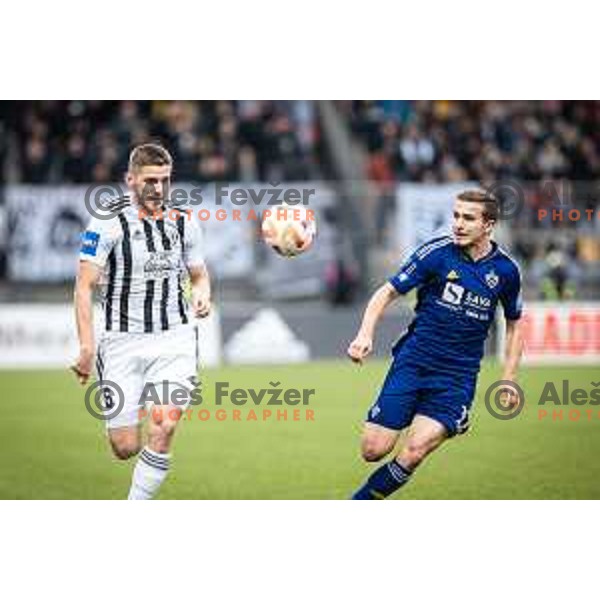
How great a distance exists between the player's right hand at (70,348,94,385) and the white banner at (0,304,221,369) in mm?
6766

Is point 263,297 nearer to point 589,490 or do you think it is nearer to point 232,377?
point 232,377

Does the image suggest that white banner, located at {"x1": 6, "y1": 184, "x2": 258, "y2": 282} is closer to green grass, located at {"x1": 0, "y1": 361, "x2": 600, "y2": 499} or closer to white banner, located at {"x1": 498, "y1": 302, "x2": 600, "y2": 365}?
green grass, located at {"x1": 0, "y1": 361, "x2": 600, "y2": 499}

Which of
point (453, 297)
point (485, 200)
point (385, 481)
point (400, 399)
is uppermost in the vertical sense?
point (485, 200)

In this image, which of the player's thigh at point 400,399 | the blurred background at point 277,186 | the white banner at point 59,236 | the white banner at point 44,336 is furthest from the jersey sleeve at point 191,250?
the white banner at point 44,336

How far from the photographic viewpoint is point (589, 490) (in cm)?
732

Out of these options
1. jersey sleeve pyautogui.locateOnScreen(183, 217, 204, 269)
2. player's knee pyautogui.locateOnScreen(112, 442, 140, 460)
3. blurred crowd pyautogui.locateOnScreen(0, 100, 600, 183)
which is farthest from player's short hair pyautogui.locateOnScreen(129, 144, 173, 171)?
blurred crowd pyautogui.locateOnScreen(0, 100, 600, 183)

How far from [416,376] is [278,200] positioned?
2.21 m

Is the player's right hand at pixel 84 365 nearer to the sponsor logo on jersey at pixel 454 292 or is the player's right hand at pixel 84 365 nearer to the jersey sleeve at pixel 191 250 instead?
the jersey sleeve at pixel 191 250

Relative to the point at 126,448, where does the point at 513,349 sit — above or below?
A: above

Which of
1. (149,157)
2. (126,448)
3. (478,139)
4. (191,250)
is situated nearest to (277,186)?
(478,139)

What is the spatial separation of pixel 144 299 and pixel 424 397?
1482 mm

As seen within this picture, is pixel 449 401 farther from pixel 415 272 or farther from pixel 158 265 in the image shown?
pixel 158 265

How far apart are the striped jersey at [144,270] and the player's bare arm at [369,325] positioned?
3.05 ft

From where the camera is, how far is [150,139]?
13625 millimetres
